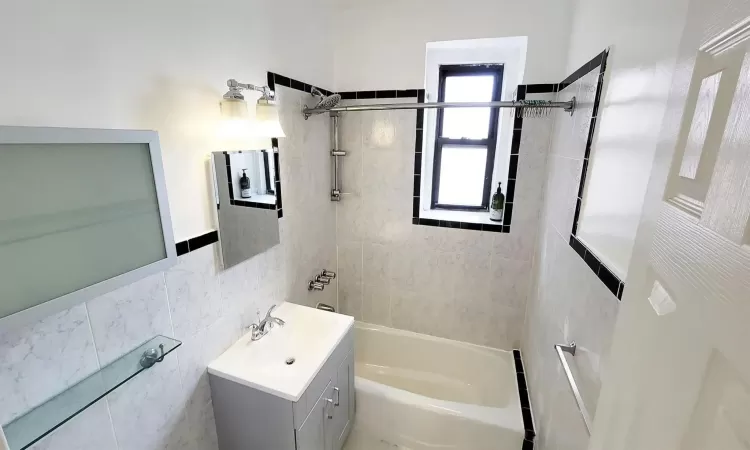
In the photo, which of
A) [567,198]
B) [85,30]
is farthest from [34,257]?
[567,198]

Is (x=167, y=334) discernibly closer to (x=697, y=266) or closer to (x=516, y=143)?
(x=697, y=266)

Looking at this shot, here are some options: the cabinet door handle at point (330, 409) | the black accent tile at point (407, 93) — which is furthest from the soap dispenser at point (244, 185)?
the black accent tile at point (407, 93)

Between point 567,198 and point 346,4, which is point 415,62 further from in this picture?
point 567,198

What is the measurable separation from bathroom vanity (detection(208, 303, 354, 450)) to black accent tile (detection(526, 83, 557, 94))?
5.42 ft

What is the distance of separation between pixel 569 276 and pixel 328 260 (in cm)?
151

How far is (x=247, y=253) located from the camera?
142 cm

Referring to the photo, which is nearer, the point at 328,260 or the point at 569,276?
the point at 569,276

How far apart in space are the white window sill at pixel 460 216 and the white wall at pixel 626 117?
0.94 meters

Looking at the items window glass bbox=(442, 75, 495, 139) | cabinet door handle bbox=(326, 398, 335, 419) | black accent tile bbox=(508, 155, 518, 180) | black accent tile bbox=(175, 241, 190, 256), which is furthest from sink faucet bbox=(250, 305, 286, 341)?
window glass bbox=(442, 75, 495, 139)

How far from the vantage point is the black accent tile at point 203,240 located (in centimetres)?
116

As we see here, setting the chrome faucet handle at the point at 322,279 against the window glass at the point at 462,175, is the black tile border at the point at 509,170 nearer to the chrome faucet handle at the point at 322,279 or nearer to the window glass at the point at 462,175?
the window glass at the point at 462,175

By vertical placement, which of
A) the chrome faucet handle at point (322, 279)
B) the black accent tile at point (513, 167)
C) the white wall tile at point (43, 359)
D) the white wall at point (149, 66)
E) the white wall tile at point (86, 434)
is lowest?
the chrome faucet handle at point (322, 279)

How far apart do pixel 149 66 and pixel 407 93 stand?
4.60ft

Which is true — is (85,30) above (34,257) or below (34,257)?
above
